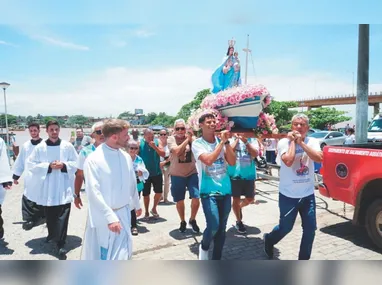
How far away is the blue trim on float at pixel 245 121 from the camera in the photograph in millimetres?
3642

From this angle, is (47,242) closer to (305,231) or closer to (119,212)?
(119,212)

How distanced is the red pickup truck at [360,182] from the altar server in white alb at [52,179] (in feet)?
12.2

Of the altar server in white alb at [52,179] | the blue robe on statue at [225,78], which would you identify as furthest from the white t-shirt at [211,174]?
the altar server in white alb at [52,179]

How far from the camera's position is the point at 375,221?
3.97 meters

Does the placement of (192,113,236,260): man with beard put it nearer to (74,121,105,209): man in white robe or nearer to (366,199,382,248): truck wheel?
(74,121,105,209): man in white robe

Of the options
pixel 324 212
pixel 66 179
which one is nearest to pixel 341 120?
pixel 324 212

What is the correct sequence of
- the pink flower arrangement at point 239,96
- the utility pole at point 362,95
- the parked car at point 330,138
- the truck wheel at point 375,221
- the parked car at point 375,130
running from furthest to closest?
1. the parked car at point 330,138
2. the parked car at point 375,130
3. the utility pole at point 362,95
4. the truck wheel at point 375,221
5. the pink flower arrangement at point 239,96

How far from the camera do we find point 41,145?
447 centimetres

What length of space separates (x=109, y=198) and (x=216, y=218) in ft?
3.83

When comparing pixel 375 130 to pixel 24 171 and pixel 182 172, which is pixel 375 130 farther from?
pixel 24 171

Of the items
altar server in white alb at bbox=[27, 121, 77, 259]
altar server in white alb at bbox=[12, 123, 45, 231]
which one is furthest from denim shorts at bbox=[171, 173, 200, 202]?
altar server in white alb at bbox=[12, 123, 45, 231]

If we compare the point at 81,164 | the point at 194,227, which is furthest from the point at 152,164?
the point at 81,164

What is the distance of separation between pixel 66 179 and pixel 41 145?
0.58m

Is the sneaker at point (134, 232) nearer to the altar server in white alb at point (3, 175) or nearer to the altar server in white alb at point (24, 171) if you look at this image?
Result: the altar server in white alb at point (24, 171)
